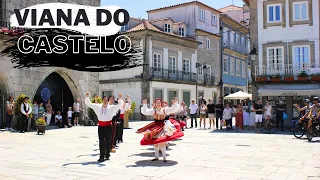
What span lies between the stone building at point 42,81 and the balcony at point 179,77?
8903 mm

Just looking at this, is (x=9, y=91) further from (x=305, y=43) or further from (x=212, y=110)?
(x=305, y=43)

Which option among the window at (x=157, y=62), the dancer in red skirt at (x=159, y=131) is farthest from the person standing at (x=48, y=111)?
the window at (x=157, y=62)

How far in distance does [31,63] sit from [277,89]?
13.8 m

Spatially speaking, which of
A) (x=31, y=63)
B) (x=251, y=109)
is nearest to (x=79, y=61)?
(x=31, y=63)

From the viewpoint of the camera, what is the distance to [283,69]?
21125mm

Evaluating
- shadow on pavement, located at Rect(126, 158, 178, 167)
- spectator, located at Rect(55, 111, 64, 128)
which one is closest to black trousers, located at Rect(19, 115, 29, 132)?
spectator, located at Rect(55, 111, 64, 128)

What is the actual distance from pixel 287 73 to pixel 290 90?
5.70 ft

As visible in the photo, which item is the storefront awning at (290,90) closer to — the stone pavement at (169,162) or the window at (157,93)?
the stone pavement at (169,162)

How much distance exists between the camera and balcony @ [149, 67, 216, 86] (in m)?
31.9

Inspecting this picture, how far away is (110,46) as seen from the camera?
22.1m

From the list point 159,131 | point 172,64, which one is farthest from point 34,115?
point 172,64

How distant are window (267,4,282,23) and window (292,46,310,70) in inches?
81.6

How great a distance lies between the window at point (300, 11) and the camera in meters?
21.1

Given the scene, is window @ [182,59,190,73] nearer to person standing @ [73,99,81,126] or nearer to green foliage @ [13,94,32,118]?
person standing @ [73,99,81,126]
